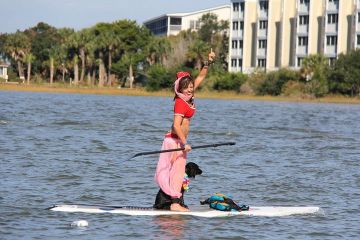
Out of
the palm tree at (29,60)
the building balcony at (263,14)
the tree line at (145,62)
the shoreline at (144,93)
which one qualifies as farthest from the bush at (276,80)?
the palm tree at (29,60)

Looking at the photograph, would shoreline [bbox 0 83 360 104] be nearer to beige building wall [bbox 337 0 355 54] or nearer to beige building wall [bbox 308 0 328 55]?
beige building wall [bbox 337 0 355 54]

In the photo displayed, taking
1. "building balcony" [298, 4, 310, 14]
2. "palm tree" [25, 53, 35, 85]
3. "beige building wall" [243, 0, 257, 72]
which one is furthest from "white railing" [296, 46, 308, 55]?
"palm tree" [25, 53, 35, 85]

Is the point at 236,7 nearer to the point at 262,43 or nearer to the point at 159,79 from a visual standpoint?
the point at 262,43

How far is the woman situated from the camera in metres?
14.2

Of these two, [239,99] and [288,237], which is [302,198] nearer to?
[288,237]

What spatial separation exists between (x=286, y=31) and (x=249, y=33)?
31.2 ft

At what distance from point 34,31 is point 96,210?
14471cm

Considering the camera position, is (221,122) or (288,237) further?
(221,122)

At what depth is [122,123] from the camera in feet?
151

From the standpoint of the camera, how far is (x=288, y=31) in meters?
114

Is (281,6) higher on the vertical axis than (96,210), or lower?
higher

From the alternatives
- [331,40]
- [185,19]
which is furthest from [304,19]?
[185,19]

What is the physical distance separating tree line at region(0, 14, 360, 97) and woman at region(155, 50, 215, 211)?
8187cm

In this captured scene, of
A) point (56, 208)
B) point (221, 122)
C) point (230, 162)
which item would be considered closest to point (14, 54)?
point (221, 122)
